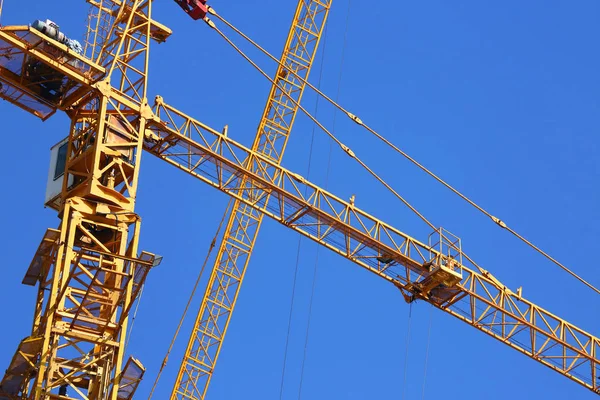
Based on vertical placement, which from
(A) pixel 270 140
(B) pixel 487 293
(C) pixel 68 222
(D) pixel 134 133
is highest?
(A) pixel 270 140

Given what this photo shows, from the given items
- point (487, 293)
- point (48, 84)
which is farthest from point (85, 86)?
point (487, 293)

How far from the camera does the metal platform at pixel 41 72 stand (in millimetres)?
52750

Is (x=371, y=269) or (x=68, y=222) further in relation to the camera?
(x=371, y=269)

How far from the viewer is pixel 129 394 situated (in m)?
50.0

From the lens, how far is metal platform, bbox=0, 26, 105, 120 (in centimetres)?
5275

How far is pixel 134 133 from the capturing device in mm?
54812

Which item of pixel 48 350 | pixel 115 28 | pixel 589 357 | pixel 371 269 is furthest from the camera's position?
pixel 589 357

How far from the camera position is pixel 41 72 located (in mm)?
53781

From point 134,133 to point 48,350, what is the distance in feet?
32.4

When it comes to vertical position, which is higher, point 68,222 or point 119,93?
point 119,93

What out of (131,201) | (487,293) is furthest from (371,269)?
(131,201)

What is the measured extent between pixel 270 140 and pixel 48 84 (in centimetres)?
3127

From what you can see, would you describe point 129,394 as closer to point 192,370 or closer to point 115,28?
point 115,28

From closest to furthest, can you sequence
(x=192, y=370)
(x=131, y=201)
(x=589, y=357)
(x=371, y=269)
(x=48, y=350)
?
(x=48, y=350) < (x=131, y=201) < (x=371, y=269) < (x=589, y=357) < (x=192, y=370)
